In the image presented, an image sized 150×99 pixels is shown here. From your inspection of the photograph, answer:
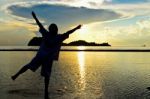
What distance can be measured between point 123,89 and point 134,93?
6.48 ft

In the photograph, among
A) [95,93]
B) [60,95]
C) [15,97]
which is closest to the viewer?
[15,97]

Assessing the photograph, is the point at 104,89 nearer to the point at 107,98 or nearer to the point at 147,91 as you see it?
the point at 147,91

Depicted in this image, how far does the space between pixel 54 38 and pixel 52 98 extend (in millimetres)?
6894

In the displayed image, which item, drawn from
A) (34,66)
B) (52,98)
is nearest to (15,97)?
(52,98)

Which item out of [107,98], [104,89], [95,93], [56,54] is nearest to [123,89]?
[104,89]

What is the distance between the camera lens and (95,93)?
72.5 ft

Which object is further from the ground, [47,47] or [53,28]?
[53,28]

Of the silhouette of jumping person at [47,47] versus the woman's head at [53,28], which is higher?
the woman's head at [53,28]

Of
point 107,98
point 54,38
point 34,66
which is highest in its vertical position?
point 54,38

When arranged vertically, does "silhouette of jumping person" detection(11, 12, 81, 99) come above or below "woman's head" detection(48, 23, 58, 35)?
below

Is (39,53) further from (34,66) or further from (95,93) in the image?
(95,93)

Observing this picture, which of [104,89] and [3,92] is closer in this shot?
[3,92]

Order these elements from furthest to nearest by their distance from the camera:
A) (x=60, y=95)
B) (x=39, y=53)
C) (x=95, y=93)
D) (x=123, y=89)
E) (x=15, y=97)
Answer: (x=123, y=89) → (x=95, y=93) → (x=60, y=95) → (x=15, y=97) → (x=39, y=53)

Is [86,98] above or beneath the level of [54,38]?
beneath
